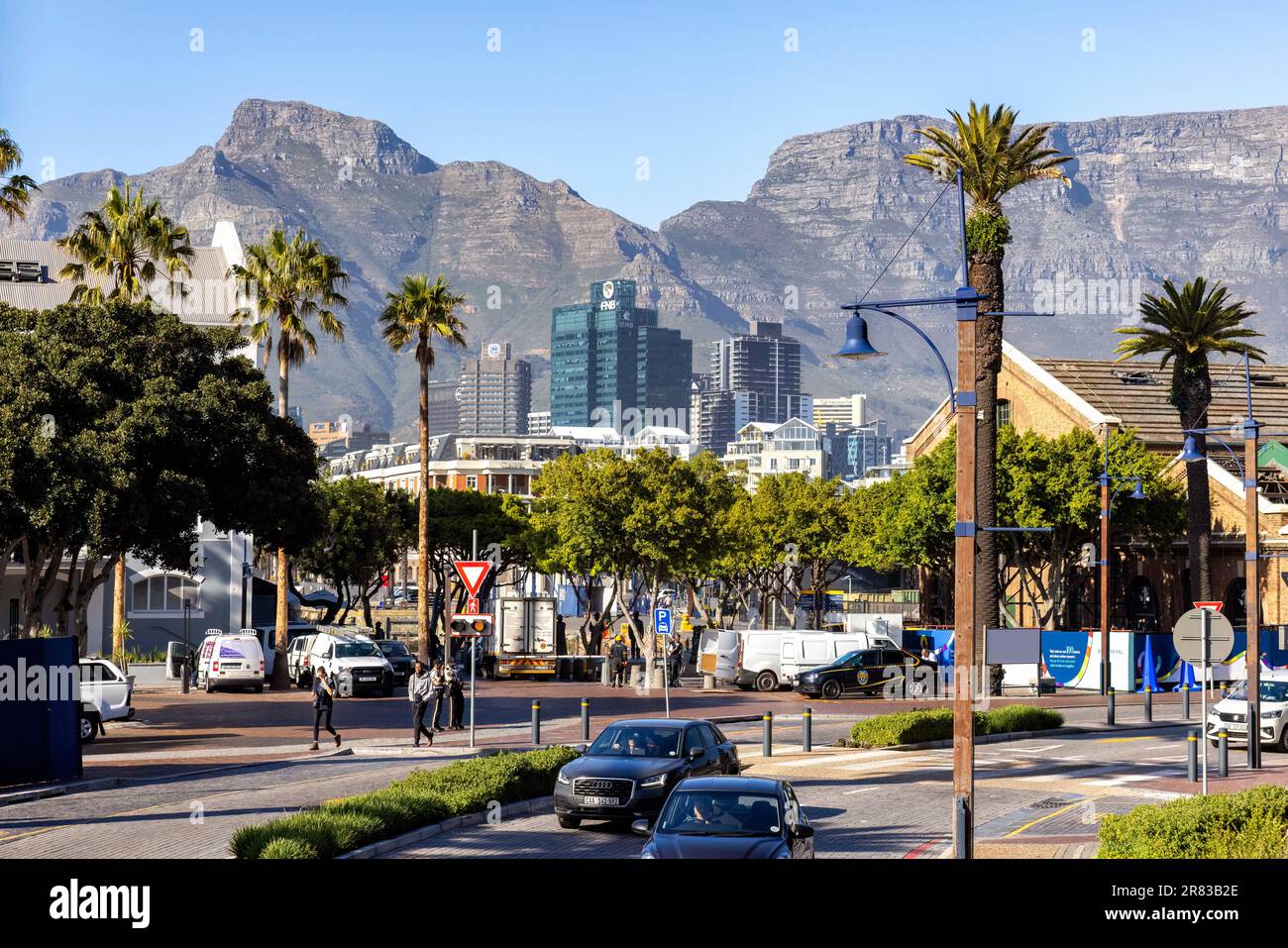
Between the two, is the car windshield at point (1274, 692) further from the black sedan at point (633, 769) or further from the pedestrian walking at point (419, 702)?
the pedestrian walking at point (419, 702)

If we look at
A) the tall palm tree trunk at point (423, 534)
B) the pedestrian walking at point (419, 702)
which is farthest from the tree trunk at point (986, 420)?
the tall palm tree trunk at point (423, 534)

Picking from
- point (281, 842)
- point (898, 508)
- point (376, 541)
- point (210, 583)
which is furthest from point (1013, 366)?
point (281, 842)

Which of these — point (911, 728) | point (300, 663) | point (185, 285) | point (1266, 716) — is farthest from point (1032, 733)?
point (185, 285)

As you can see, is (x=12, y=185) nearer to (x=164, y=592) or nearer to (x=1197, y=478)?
(x=164, y=592)

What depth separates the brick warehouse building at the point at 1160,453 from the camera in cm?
6881

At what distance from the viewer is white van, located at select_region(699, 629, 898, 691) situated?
52.4 m

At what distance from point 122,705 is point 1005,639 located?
25755 mm

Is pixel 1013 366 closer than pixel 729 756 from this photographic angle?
No

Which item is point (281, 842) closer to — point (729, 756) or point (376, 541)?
point (729, 756)

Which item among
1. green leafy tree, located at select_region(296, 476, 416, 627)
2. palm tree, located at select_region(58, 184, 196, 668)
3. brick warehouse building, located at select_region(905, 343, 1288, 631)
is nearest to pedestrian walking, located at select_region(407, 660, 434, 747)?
palm tree, located at select_region(58, 184, 196, 668)

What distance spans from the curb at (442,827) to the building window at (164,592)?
4417 cm

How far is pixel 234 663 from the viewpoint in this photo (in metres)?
51.2

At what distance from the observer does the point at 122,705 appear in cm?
3841
